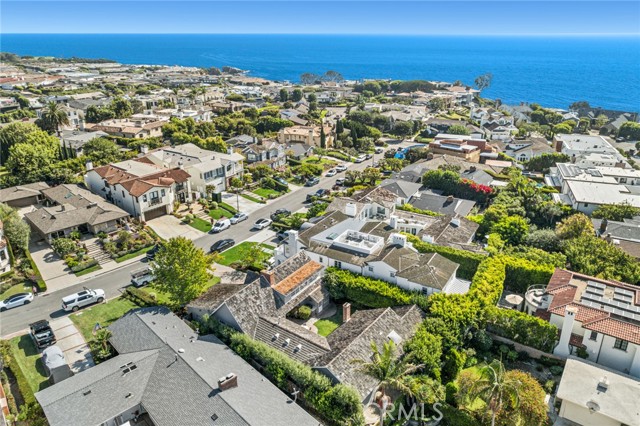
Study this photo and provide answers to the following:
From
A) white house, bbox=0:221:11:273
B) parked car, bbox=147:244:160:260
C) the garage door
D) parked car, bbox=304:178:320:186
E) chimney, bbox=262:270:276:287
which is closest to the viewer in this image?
chimney, bbox=262:270:276:287

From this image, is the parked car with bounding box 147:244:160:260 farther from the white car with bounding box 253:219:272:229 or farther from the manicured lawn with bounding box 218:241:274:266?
the white car with bounding box 253:219:272:229

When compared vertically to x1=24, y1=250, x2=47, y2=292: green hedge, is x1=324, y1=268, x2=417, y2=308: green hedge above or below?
above

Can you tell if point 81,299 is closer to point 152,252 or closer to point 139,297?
point 139,297

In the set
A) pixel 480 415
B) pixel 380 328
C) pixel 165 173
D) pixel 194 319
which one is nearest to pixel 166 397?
pixel 194 319

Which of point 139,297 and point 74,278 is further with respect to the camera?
point 74,278

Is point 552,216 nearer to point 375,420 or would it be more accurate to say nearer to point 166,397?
point 375,420

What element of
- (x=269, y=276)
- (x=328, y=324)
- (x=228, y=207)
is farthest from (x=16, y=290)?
(x=328, y=324)

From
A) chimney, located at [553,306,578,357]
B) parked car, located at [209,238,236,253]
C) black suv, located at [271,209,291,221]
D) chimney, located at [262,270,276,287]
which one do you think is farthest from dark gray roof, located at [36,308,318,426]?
black suv, located at [271,209,291,221]
